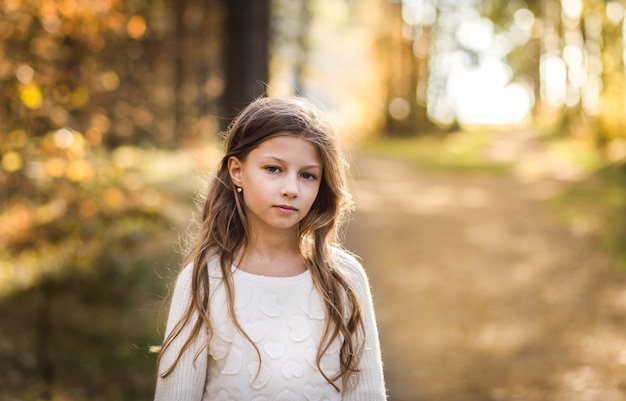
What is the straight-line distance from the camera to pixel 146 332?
21.2 feet

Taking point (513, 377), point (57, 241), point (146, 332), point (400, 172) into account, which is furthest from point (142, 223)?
point (400, 172)

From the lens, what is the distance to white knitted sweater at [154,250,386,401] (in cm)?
226

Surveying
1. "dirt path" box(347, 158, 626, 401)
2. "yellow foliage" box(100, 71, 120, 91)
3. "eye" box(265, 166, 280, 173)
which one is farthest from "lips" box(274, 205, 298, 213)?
"yellow foliage" box(100, 71, 120, 91)

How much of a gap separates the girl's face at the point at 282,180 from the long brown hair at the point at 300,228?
3 centimetres

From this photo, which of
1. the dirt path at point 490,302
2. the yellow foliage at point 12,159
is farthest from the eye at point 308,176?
the yellow foliage at point 12,159

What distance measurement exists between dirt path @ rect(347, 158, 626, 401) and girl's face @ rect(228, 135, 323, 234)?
12.4ft

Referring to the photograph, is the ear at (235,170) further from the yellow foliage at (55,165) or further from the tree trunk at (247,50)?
the tree trunk at (247,50)

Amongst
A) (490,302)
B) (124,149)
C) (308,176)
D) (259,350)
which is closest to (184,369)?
(259,350)

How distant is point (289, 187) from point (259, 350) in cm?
52

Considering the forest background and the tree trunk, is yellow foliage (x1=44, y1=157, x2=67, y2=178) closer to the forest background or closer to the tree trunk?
the forest background

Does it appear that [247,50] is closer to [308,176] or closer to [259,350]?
[308,176]

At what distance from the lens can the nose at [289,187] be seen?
7.59ft

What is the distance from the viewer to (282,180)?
92.1 inches

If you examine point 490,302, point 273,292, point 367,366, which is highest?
point 273,292
